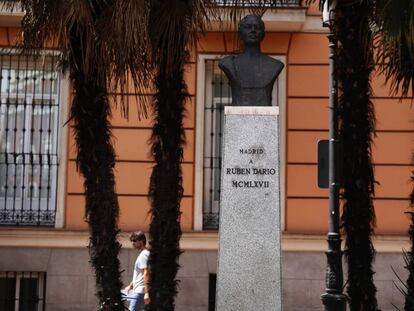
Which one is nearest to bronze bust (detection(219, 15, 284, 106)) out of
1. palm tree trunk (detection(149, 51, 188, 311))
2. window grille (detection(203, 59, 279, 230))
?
palm tree trunk (detection(149, 51, 188, 311))

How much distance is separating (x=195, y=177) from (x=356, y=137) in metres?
4.57

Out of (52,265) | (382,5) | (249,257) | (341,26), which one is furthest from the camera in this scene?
(52,265)

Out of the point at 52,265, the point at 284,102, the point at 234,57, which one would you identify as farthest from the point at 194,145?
the point at 234,57

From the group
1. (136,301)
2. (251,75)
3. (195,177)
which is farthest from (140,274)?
(251,75)

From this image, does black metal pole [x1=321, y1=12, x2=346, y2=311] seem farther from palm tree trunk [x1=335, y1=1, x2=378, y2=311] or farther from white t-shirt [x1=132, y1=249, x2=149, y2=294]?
white t-shirt [x1=132, y1=249, x2=149, y2=294]

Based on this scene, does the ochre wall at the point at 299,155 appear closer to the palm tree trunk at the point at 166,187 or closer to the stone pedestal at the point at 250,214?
the palm tree trunk at the point at 166,187

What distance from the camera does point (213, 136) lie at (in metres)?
13.9

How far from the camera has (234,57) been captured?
823 cm

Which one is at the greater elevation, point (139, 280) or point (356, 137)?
point (356, 137)

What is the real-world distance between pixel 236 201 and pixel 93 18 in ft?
8.59

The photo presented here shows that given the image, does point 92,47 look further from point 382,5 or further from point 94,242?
point 382,5

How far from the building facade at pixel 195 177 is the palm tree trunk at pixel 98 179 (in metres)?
3.90

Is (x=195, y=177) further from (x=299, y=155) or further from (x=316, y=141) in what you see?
(x=316, y=141)

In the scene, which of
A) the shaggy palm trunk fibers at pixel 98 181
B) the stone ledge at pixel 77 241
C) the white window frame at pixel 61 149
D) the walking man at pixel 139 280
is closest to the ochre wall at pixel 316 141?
the stone ledge at pixel 77 241
